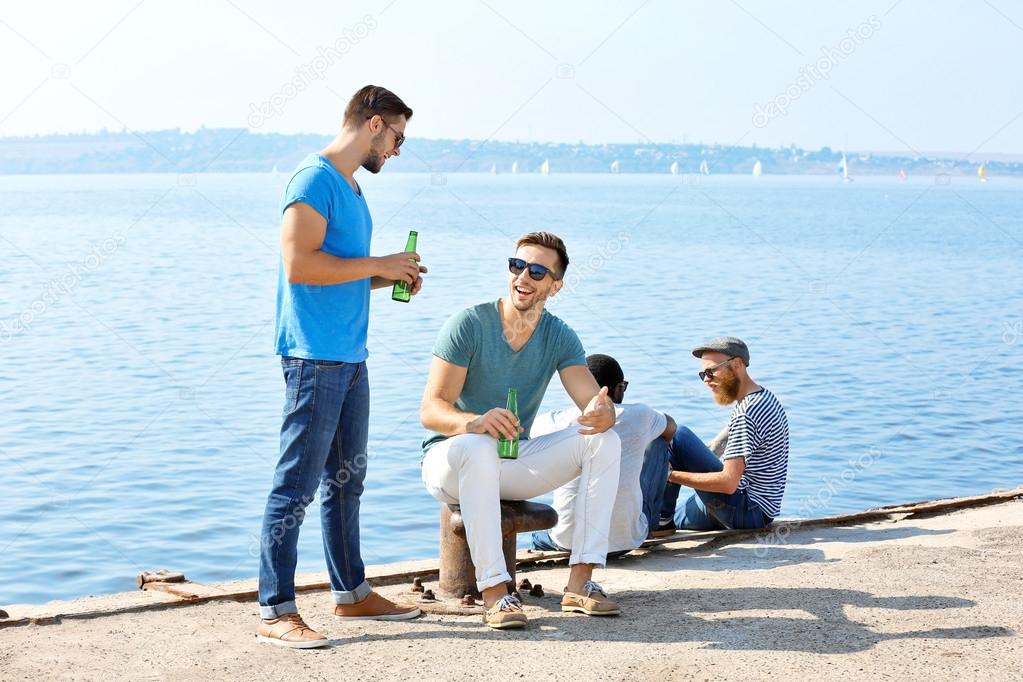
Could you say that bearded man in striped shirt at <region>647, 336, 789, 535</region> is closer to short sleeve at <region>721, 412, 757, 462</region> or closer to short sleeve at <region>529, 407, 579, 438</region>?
short sleeve at <region>721, 412, 757, 462</region>

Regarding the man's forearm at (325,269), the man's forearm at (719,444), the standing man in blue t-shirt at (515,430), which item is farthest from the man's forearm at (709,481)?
the man's forearm at (325,269)

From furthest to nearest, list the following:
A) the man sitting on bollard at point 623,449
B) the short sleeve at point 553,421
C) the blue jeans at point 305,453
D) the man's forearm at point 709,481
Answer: the man's forearm at point 709,481, the man sitting on bollard at point 623,449, the short sleeve at point 553,421, the blue jeans at point 305,453

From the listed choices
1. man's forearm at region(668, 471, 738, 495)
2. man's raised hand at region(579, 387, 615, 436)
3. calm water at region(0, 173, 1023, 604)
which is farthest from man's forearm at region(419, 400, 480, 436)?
calm water at region(0, 173, 1023, 604)

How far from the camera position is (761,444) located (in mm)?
6469

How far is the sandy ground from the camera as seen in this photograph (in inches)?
171

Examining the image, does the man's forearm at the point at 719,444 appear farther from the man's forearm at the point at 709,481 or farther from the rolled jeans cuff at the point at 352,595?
the rolled jeans cuff at the point at 352,595

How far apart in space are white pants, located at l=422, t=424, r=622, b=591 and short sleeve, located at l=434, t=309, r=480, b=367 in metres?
0.34

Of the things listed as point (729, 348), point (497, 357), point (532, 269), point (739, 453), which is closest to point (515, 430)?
point (497, 357)

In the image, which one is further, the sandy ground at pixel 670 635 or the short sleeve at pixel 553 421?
the short sleeve at pixel 553 421

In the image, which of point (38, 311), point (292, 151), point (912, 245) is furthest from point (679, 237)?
point (292, 151)

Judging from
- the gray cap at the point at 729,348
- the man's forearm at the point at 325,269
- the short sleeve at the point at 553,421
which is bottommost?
the short sleeve at the point at 553,421

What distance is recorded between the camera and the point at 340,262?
4523mm

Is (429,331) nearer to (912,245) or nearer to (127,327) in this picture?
(127,327)

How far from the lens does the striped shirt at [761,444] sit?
6.45m
